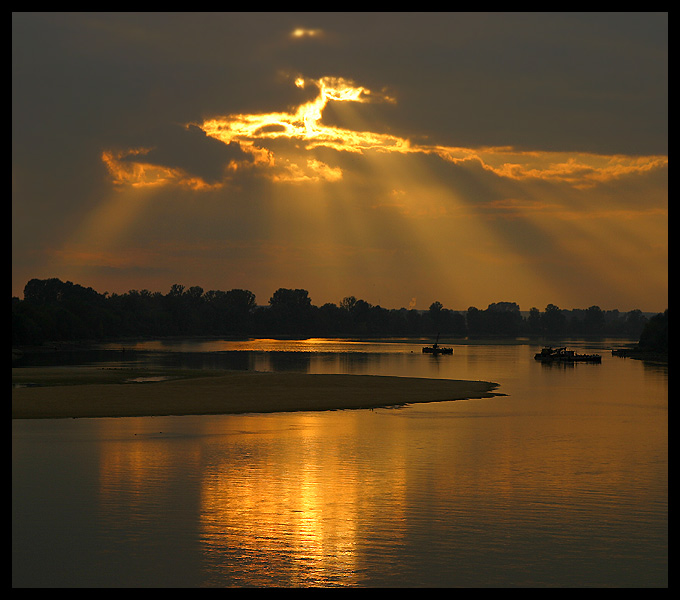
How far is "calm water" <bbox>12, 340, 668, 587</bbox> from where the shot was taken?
2489cm

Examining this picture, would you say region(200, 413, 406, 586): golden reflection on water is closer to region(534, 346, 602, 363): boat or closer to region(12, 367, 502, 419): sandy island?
region(12, 367, 502, 419): sandy island

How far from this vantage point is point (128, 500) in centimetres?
3316

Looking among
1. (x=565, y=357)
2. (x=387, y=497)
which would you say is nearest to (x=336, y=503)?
(x=387, y=497)

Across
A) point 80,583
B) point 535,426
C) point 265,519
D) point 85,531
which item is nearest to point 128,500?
point 85,531

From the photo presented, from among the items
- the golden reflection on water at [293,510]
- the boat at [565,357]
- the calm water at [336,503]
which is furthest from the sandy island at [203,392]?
the boat at [565,357]

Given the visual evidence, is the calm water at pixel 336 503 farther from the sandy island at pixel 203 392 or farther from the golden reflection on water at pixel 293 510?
the sandy island at pixel 203 392

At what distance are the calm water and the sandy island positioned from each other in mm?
7033

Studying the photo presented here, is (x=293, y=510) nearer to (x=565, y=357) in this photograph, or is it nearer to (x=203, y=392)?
(x=203, y=392)

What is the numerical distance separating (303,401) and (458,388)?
2305cm

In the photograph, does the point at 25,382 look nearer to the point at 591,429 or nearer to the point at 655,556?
the point at 591,429

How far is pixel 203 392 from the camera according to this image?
78625mm

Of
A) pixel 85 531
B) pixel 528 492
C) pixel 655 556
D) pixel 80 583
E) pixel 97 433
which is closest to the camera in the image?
pixel 80 583

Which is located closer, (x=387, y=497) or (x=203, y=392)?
(x=387, y=497)

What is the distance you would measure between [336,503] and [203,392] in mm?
47765
